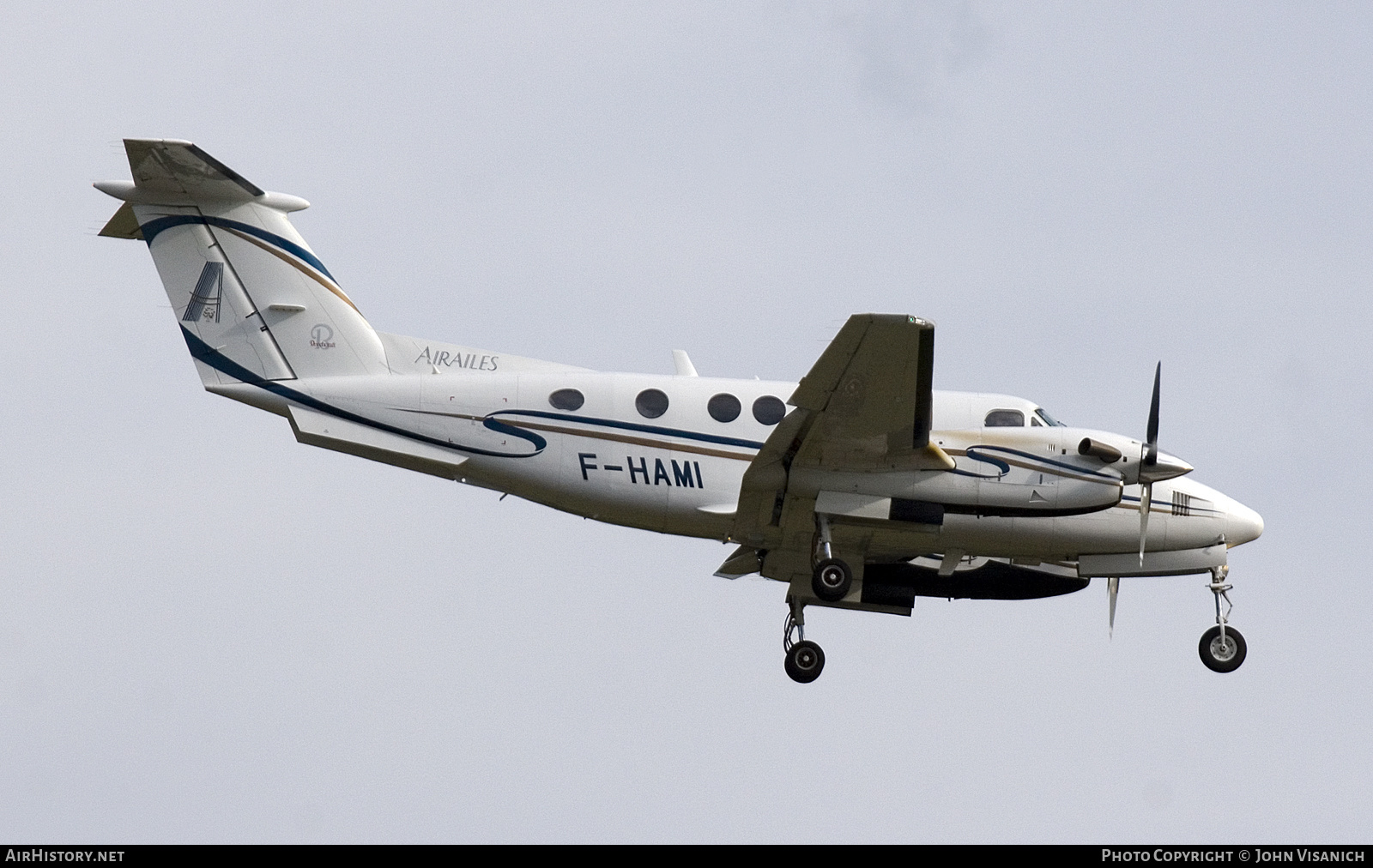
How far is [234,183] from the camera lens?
72.5 ft

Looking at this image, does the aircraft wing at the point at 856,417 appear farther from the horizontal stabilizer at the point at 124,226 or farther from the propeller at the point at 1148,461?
the horizontal stabilizer at the point at 124,226

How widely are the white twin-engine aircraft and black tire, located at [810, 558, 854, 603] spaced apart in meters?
0.02

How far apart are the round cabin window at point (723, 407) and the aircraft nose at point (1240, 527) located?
6.60 metres

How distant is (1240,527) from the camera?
2269 centimetres

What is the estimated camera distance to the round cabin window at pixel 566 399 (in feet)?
69.9

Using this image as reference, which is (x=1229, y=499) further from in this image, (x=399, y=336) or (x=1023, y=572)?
(x=399, y=336)

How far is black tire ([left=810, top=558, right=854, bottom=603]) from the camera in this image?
2098 cm

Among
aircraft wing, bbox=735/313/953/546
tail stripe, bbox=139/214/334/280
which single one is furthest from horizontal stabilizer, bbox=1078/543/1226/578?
tail stripe, bbox=139/214/334/280

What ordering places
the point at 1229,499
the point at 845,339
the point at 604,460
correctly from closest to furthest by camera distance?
the point at 845,339, the point at 604,460, the point at 1229,499

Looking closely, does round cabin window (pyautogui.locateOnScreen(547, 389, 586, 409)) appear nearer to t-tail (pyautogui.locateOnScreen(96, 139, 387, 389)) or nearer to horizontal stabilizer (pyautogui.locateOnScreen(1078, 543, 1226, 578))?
t-tail (pyautogui.locateOnScreen(96, 139, 387, 389))

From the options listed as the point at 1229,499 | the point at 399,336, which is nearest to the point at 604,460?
the point at 399,336

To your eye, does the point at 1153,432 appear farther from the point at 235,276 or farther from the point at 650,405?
the point at 235,276

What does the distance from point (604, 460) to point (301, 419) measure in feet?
12.2

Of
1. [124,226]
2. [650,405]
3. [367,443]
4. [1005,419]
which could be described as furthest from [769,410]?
[124,226]
